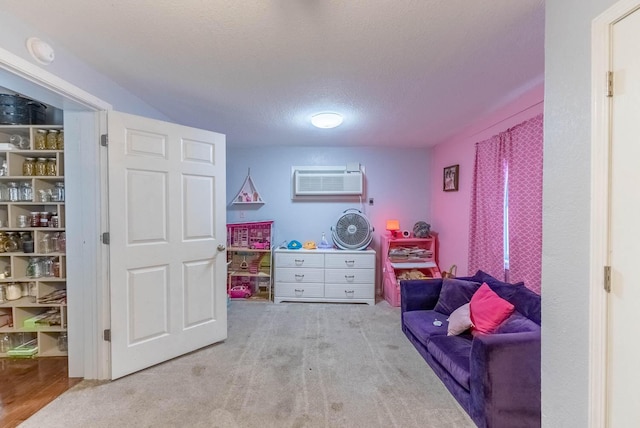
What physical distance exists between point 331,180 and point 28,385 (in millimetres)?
3351

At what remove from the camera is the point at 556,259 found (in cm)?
109

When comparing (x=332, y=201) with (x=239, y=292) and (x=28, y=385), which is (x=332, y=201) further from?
(x=28, y=385)

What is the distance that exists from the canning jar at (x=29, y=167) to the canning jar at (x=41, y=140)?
0.41 feet

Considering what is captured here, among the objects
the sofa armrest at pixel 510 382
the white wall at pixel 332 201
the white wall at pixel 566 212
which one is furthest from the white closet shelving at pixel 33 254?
the white wall at pixel 566 212

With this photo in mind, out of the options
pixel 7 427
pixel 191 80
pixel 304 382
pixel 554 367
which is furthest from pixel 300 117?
pixel 7 427

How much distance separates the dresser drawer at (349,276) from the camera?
3.58 m

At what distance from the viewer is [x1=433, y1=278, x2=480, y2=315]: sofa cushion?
7.94 feet

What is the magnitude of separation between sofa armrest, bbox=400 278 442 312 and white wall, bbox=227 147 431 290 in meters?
1.44

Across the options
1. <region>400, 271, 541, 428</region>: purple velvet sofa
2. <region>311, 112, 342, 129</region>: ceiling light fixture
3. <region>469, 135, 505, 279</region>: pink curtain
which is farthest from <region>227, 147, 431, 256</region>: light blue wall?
<region>400, 271, 541, 428</region>: purple velvet sofa

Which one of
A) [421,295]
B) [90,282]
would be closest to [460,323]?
[421,295]

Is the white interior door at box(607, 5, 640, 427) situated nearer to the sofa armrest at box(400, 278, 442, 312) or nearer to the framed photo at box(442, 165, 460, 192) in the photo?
the sofa armrest at box(400, 278, 442, 312)

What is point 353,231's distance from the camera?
147 inches

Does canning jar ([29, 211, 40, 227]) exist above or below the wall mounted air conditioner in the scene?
below

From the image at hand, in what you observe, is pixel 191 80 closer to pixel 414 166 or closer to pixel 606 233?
pixel 606 233
